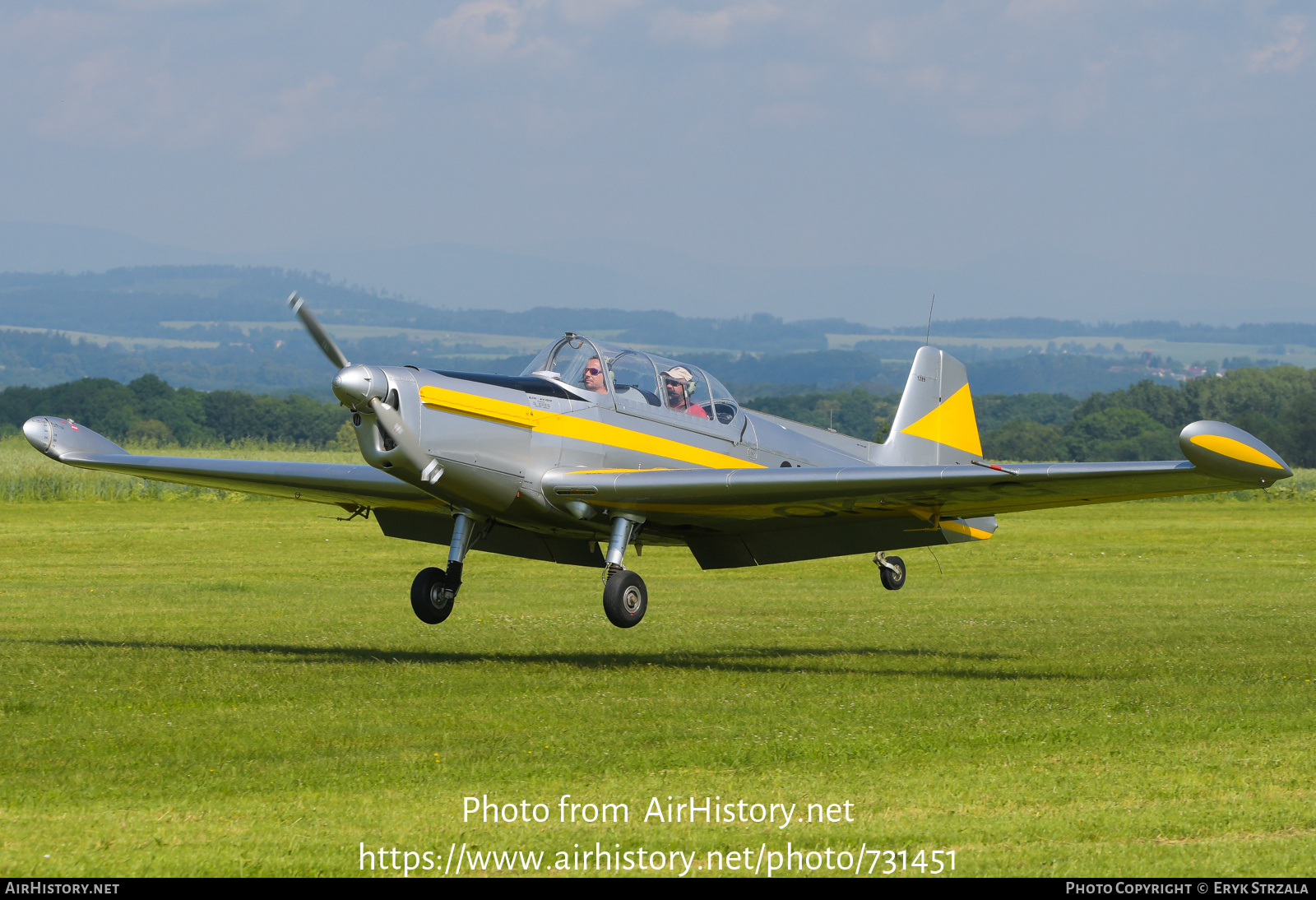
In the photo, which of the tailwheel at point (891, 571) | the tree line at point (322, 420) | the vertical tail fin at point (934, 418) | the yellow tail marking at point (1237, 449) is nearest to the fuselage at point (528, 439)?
the tailwheel at point (891, 571)

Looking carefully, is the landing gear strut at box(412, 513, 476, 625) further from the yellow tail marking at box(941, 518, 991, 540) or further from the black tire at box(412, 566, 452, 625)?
the yellow tail marking at box(941, 518, 991, 540)

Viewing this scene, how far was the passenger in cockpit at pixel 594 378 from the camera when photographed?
48.6 feet

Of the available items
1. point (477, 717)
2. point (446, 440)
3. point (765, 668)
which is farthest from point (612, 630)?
point (477, 717)

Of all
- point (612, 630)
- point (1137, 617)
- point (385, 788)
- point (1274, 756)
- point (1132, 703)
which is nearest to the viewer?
point (385, 788)

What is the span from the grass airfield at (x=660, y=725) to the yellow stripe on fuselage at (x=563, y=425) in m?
2.27

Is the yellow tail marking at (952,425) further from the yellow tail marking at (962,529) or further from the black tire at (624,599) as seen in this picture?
the black tire at (624,599)

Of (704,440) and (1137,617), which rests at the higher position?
(704,440)

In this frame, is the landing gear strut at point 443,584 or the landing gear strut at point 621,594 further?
the landing gear strut at point 443,584

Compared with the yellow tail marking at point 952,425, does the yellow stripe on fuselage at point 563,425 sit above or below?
below

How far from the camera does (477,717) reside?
37.4 feet

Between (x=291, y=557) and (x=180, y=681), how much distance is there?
22.5 meters

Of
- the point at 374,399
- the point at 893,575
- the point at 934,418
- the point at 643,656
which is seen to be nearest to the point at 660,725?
the point at 374,399
